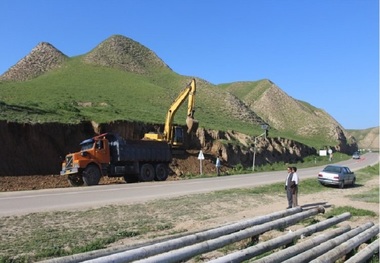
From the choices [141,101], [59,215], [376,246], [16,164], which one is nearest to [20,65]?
[141,101]

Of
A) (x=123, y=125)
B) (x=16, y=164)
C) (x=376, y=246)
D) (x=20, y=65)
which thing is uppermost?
(x=20, y=65)

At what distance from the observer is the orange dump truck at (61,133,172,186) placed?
2741cm

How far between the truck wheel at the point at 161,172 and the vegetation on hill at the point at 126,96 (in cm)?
1044

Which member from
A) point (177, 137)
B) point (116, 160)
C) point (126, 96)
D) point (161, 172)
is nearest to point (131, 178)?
point (161, 172)

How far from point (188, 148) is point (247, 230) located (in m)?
41.3

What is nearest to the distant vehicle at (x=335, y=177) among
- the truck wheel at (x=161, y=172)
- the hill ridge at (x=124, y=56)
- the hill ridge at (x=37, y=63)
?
the truck wheel at (x=161, y=172)

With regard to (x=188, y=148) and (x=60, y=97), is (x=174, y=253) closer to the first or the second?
(x=188, y=148)

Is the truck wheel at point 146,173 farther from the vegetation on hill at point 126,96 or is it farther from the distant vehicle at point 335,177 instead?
the distant vehicle at point 335,177

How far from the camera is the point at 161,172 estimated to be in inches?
1302

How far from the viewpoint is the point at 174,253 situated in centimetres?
721

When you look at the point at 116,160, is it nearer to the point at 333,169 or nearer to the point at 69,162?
the point at 69,162

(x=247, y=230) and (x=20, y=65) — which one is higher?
(x=20, y=65)

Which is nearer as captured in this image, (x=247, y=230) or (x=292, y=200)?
(x=247, y=230)

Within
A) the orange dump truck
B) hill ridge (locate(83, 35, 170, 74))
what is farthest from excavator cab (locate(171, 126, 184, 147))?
hill ridge (locate(83, 35, 170, 74))
